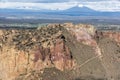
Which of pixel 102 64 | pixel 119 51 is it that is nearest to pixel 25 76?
pixel 102 64

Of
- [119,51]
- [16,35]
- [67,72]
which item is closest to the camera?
[67,72]

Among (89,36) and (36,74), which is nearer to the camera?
(36,74)

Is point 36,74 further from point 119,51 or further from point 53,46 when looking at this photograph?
point 119,51

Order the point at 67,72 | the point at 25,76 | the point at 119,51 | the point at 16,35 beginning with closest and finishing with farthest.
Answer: the point at 25,76 < the point at 67,72 < the point at 16,35 < the point at 119,51

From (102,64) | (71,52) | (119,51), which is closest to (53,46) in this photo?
(71,52)

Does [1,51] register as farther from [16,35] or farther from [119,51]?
[119,51]

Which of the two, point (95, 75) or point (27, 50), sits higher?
point (27, 50)
